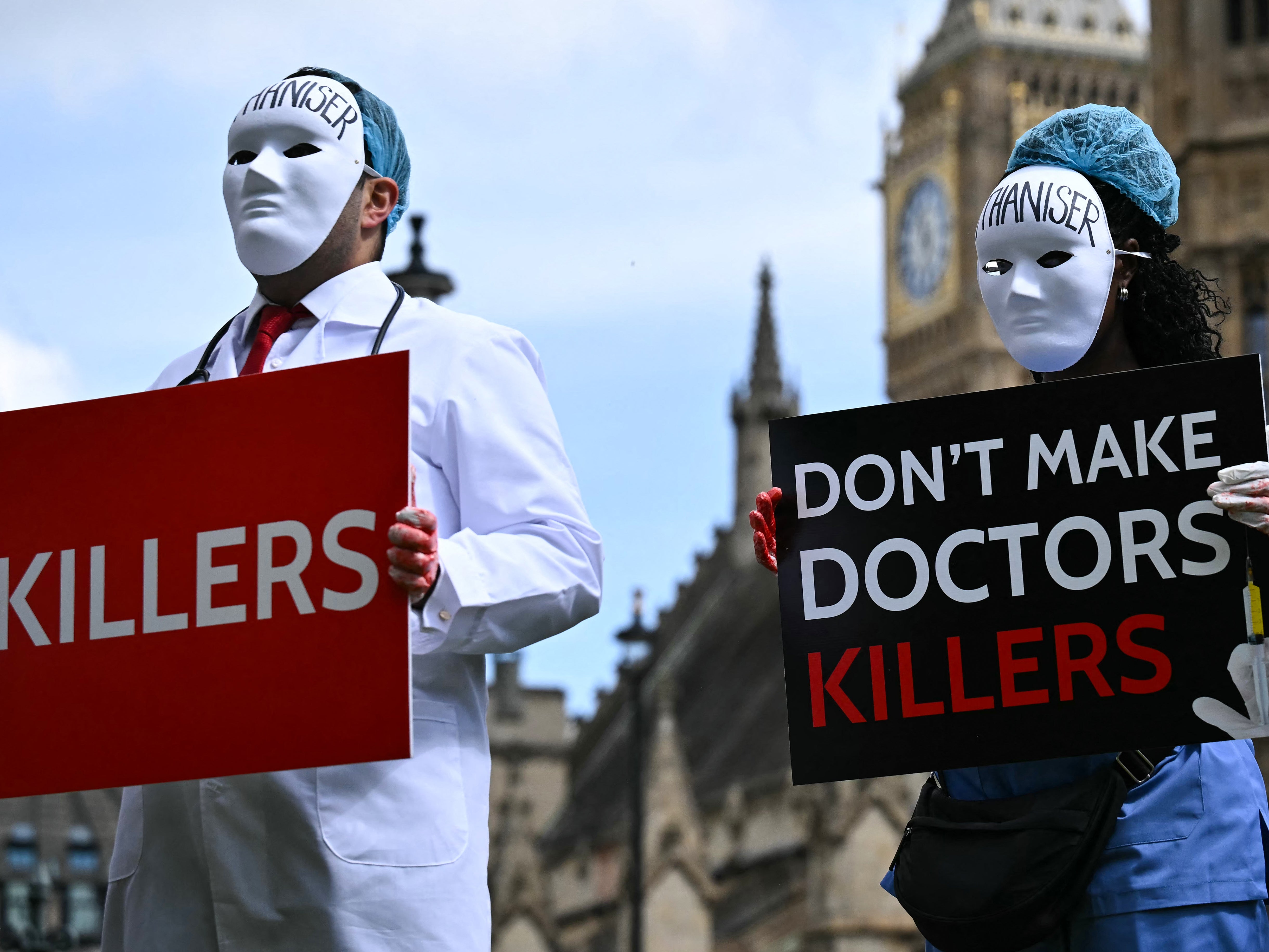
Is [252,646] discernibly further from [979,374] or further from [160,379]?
[979,374]

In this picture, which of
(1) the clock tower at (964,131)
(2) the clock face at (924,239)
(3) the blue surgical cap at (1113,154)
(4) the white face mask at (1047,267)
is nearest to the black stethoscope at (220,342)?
(4) the white face mask at (1047,267)

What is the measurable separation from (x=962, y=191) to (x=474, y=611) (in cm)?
9141

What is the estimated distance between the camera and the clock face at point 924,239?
96938 mm

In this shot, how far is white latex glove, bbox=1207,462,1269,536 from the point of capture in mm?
4281

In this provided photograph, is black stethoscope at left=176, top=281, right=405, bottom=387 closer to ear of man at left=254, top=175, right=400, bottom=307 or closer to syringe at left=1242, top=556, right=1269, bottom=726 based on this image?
ear of man at left=254, top=175, right=400, bottom=307

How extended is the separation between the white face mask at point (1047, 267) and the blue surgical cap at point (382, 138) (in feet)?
3.67

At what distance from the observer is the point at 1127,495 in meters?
4.52

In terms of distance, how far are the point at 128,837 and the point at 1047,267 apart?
201cm

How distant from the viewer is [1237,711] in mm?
4340

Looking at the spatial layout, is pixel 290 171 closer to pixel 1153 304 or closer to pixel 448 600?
pixel 448 600

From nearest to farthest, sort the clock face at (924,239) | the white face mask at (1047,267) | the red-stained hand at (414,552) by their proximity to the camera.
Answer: the red-stained hand at (414,552) < the white face mask at (1047,267) < the clock face at (924,239)

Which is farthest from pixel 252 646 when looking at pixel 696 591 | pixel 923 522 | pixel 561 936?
pixel 696 591

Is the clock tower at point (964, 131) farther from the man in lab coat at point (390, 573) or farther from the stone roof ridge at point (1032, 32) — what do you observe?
the man in lab coat at point (390, 573)

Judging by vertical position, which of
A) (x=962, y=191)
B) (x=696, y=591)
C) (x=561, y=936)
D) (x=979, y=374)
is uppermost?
(x=962, y=191)
